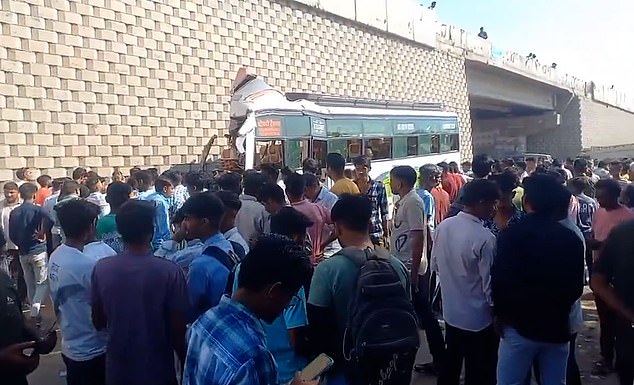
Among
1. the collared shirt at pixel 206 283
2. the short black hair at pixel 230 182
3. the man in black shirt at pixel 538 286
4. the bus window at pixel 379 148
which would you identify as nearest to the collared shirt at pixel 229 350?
the collared shirt at pixel 206 283

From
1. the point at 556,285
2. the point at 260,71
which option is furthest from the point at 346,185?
the point at 260,71

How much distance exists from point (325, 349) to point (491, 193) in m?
1.81

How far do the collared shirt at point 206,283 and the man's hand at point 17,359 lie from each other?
813 millimetres

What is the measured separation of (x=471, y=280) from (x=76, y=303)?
2.46 metres

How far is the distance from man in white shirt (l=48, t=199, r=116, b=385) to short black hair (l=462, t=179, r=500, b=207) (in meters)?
2.36

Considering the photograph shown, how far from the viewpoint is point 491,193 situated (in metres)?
4.21

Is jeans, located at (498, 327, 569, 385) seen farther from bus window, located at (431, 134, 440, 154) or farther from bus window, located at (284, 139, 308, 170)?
bus window, located at (431, 134, 440, 154)

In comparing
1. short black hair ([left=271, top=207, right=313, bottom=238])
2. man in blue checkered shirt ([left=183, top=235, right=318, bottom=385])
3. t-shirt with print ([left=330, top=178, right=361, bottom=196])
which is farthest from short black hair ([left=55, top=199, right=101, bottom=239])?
→ t-shirt with print ([left=330, top=178, right=361, bottom=196])

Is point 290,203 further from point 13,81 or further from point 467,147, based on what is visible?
point 467,147

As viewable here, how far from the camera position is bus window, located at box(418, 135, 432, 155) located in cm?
1894

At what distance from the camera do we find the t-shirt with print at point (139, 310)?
10.5 feet

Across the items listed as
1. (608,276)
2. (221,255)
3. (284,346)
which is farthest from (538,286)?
(221,255)

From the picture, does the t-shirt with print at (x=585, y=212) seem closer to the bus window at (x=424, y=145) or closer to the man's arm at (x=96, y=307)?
the man's arm at (x=96, y=307)

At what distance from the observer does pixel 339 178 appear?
24.3 feet
